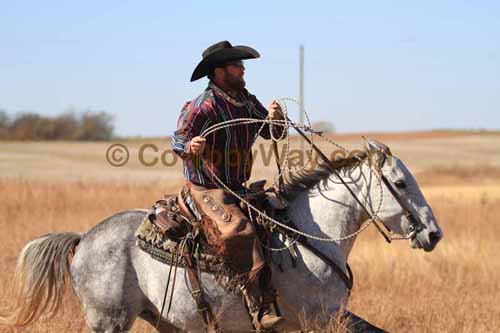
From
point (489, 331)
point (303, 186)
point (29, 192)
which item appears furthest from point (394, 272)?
point (29, 192)

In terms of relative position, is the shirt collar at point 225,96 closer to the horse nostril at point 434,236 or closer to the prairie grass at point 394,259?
the horse nostril at point 434,236

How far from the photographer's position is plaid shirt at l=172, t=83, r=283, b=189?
6.00 m

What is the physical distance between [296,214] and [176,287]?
1.05 m

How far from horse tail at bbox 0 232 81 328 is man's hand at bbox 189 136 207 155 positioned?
1.45 m

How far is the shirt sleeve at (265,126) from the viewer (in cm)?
631

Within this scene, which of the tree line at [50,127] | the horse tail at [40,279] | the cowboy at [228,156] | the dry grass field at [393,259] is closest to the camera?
the cowboy at [228,156]

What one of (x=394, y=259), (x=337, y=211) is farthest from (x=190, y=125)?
(x=394, y=259)

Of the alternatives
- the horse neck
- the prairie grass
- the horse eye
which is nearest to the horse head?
the horse eye

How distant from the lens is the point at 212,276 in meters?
6.04

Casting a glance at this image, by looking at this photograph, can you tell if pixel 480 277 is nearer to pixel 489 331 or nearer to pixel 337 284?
pixel 489 331

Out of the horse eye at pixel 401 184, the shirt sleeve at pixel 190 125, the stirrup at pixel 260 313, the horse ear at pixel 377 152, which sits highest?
the shirt sleeve at pixel 190 125

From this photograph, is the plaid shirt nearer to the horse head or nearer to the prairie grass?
the horse head

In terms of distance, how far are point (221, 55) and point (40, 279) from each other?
2.25m

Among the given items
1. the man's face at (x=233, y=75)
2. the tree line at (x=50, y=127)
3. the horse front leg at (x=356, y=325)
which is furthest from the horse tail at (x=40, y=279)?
the tree line at (x=50, y=127)
